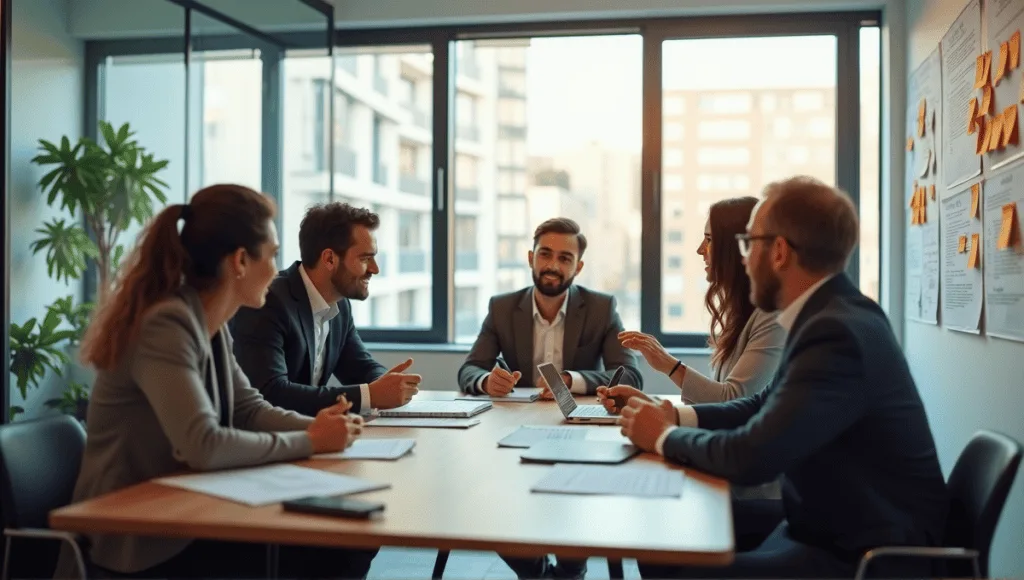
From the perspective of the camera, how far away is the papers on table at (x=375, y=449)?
2.12 m

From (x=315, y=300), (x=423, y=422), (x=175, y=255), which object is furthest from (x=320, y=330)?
(x=175, y=255)

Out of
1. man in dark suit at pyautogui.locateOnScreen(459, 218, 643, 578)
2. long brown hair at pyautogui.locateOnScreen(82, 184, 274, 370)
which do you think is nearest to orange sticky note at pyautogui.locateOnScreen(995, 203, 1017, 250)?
man in dark suit at pyautogui.locateOnScreen(459, 218, 643, 578)

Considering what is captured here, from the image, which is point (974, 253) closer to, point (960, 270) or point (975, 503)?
point (960, 270)

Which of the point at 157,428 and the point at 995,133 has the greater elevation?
the point at 995,133

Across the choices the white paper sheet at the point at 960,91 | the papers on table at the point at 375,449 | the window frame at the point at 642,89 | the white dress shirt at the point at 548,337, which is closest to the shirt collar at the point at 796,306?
the papers on table at the point at 375,449

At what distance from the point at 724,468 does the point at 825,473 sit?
0.21m

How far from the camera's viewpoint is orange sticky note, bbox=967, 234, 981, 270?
3.17m

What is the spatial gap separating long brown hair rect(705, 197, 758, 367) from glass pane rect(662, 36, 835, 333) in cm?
224

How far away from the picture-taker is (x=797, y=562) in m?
1.89

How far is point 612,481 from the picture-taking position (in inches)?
73.5

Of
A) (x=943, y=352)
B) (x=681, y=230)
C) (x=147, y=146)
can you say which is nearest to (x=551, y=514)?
(x=943, y=352)

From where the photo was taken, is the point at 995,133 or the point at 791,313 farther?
the point at 995,133

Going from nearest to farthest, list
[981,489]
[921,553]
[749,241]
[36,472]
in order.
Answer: [921,553] → [981,489] → [36,472] → [749,241]

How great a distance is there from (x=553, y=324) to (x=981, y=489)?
227 cm
